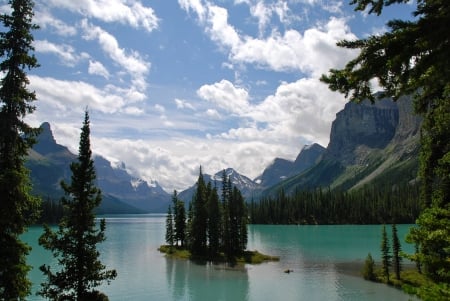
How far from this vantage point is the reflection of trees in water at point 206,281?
60.8m

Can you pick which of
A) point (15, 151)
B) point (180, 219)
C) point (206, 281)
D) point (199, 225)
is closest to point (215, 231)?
point (199, 225)

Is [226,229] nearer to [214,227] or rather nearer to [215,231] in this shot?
[215,231]

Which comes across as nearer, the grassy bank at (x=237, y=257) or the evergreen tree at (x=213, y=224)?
the grassy bank at (x=237, y=257)

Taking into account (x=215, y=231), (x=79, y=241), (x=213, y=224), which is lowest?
(x=215, y=231)

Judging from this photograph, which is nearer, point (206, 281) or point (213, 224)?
point (206, 281)

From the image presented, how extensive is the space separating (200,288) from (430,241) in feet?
195

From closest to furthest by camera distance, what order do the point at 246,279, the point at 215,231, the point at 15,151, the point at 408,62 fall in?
the point at 408,62 → the point at 15,151 → the point at 246,279 → the point at 215,231

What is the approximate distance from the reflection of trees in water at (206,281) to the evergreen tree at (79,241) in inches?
1249

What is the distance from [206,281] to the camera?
232 feet

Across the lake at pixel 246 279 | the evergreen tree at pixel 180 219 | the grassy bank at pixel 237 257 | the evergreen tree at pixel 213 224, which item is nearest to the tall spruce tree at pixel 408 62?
the lake at pixel 246 279

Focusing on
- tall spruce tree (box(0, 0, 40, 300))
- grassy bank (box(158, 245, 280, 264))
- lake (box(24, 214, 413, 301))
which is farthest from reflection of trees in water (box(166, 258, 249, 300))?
tall spruce tree (box(0, 0, 40, 300))

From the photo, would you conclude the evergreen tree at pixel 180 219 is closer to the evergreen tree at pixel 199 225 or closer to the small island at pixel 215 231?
the small island at pixel 215 231

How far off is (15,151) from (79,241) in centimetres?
868

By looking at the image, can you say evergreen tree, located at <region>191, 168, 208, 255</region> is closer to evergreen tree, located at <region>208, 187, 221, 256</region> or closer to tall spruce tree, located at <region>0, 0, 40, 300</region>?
evergreen tree, located at <region>208, 187, 221, 256</region>
